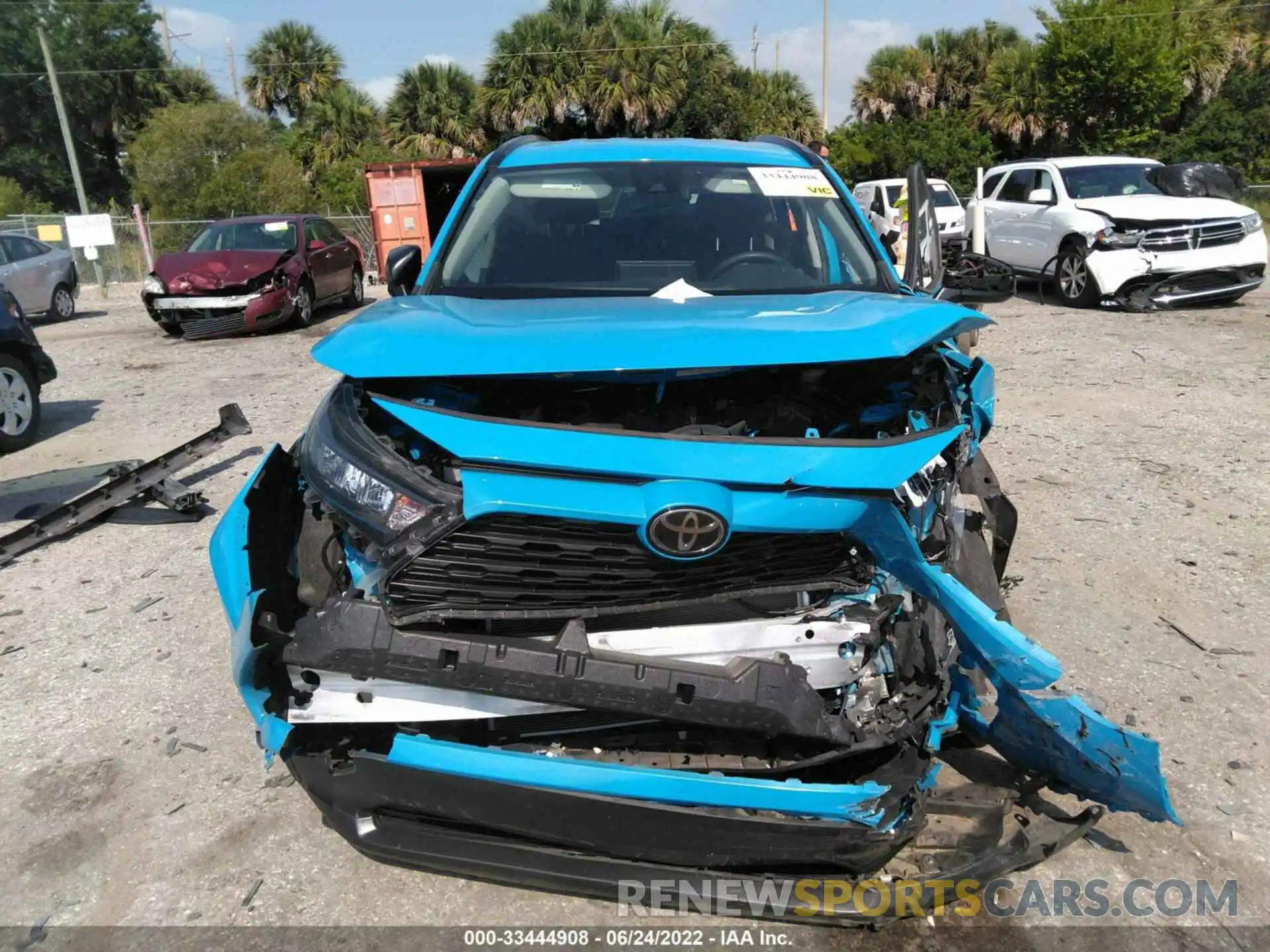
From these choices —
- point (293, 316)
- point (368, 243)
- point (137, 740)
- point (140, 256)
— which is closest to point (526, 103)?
point (368, 243)

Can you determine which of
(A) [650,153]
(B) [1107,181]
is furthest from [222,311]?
(B) [1107,181]

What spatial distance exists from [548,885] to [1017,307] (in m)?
12.3

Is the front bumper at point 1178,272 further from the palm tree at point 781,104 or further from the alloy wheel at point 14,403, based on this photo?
the palm tree at point 781,104

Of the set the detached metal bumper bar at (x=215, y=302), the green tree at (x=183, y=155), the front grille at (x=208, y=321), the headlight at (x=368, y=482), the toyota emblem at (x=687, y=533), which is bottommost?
the front grille at (x=208, y=321)

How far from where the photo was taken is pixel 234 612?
2248mm

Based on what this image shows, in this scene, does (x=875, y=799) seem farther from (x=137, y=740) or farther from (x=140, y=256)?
(x=140, y=256)

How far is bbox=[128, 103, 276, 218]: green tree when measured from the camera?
27.6 meters

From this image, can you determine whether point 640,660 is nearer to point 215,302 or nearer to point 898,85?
point 215,302

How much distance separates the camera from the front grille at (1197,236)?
36.7 feet

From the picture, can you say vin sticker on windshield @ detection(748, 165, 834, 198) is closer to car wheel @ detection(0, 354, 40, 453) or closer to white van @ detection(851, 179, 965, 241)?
car wheel @ detection(0, 354, 40, 453)

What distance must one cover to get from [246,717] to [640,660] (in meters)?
1.96

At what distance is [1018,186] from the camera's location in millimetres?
13570

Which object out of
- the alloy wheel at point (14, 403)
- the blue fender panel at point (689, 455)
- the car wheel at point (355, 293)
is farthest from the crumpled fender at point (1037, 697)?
the car wheel at point (355, 293)

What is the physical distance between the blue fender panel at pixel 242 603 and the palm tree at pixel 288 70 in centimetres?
3763
